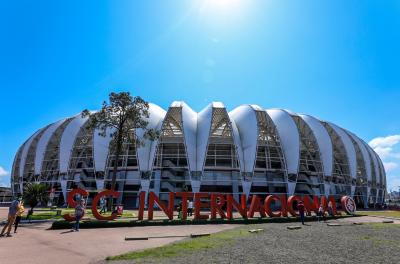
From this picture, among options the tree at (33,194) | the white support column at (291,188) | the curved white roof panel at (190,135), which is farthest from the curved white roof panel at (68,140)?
the white support column at (291,188)

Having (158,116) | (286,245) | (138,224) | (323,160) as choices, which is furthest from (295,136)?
(286,245)

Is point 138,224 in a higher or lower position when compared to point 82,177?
lower

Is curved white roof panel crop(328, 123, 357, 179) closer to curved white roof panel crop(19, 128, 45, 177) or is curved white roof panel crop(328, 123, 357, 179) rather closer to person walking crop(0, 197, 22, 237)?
person walking crop(0, 197, 22, 237)

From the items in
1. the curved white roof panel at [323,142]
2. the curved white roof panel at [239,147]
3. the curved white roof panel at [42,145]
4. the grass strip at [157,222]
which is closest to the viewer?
the grass strip at [157,222]

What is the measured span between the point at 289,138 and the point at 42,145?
154ft

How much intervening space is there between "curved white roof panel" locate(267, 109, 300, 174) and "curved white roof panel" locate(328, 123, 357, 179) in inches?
492

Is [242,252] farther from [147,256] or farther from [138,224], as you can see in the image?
[138,224]

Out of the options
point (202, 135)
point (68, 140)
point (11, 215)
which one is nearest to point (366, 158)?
point (202, 135)

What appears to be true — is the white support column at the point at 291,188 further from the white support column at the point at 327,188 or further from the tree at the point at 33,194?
the tree at the point at 33,194

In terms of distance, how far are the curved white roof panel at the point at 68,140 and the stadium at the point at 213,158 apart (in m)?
0.18

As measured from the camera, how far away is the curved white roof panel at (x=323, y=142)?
51500 millimetres

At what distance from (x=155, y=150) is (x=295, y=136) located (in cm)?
2443

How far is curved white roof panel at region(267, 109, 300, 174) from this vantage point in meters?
49.5

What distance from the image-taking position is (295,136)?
5100 cm
